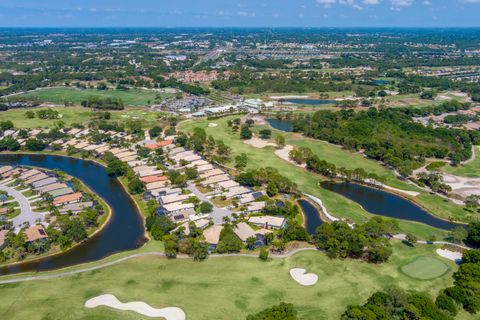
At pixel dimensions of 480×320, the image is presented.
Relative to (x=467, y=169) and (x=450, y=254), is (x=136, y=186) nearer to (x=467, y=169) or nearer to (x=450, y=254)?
(x=450, y=254)

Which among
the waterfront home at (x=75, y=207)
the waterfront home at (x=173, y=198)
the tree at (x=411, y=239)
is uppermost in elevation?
the tree at (x=411, y=239)

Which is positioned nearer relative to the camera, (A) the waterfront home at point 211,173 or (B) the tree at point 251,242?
(B) the tree at point 251,242

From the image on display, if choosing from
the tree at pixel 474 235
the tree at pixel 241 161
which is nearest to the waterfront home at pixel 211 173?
the tree at pixel 241 161

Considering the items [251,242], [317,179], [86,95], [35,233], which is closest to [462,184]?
[317,179]

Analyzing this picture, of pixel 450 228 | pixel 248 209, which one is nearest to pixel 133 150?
pixel 248 209

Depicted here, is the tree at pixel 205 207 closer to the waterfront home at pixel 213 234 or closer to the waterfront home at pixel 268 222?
the waterfront home at pixel 213 234

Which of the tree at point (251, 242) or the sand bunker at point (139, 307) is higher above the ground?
the tree at point (251, 242)

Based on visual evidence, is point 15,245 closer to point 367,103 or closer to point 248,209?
point 248,209
